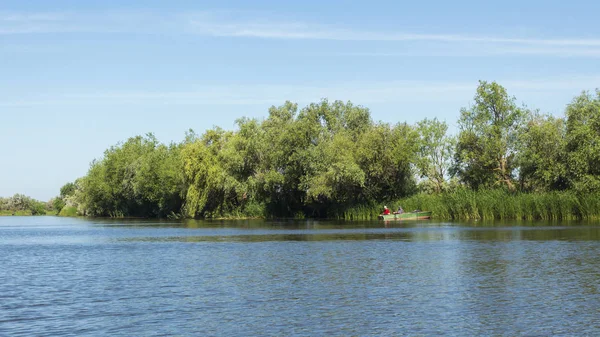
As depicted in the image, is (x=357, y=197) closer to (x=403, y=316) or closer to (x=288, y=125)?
(x=288, y=125)

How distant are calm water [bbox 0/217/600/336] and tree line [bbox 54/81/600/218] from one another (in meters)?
31.1

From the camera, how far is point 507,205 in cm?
6744

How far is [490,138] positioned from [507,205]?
1524 centimetres

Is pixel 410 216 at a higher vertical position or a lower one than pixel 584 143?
lower

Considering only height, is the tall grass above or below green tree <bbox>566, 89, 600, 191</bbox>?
below

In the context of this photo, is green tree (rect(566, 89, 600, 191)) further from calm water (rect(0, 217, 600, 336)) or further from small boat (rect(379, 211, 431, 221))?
calm water (rect(0, 217, 600, 336))

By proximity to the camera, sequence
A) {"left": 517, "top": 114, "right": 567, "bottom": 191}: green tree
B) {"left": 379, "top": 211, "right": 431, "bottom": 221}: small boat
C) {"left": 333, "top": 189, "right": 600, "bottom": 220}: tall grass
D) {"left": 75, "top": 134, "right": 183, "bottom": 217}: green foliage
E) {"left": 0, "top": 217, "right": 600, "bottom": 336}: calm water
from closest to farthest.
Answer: {"left": 0, "top": 217, "right": 600, "bottom": 336}: calm water < {"left": 333, "top": 189, "right": 600, "bottom": 220}: tall grass < {"left": 517, "top": 114, "right": 567, "bottom": 191}: green tree < {"left": 379, "top": 211, "right": 431, "bottom": 221}: small boat < {"left": 75, "top": 134, "right": 183, "bottom": 217}: green foliage

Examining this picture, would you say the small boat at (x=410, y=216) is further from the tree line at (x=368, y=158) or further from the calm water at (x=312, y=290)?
the calm water at (x=312, y=290)

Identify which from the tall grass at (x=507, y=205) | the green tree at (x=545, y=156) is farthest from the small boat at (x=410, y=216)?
the green tree at (x=545, y=156)

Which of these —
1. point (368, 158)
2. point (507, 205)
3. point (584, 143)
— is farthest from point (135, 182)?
point (584, 143)

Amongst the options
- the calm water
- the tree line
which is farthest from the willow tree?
the calm water

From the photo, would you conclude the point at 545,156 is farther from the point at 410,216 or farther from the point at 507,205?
the point at 410,216

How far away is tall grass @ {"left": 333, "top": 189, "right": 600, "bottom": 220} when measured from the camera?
63.8m

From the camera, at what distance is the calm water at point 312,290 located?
17938 mm
